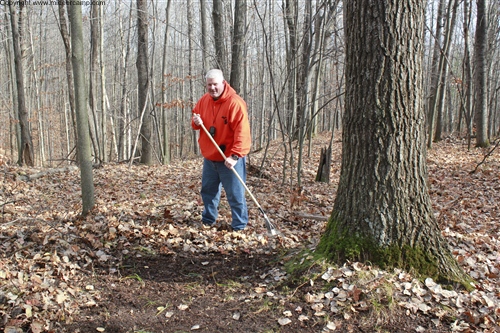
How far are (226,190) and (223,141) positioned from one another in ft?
2.08

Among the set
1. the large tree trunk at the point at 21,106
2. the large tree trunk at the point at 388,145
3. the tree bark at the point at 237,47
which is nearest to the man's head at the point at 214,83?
the large tree trunk at the point at 388,145

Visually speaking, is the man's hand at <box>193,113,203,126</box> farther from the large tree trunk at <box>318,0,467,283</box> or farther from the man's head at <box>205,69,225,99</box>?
the large tree trunk at <box>318,0,467,283</box>

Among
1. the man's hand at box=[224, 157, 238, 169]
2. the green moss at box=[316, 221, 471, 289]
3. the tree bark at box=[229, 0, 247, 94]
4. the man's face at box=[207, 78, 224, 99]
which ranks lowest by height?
the green moss at box=[316, 221, 471, 289]

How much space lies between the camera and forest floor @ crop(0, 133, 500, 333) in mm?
2949

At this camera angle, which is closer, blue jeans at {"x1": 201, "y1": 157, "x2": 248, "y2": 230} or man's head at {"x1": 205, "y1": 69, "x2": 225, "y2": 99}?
man's head at {"x1": 205, "y1": 69, "x2": 225, "y2": 99}

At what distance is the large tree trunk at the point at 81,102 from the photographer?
4496 millimetres

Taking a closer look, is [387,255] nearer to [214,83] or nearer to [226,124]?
[226,124]

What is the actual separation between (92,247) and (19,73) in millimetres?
9184

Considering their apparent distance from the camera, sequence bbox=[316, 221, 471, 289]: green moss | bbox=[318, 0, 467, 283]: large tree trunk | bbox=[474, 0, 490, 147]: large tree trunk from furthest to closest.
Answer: bbox=[474, 0, 490, 147]: large tree trunk → bbox=[316, 221, 471, 289]: green moss → bbox=[318, 0, 467, 283]: large tree trunk

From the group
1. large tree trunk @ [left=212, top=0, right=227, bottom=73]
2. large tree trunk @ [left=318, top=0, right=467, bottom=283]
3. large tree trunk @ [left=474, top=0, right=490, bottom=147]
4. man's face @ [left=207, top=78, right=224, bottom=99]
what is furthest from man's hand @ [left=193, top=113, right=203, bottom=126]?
large tree trunk @ [left=474, top=0, right=490, bottom=147]

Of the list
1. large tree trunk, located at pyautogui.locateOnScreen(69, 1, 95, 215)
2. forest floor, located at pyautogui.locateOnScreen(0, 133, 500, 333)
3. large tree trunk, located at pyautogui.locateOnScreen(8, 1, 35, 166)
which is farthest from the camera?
large tree trunk, located at pyautogui.locateOnScreen(8, 1, 35, 166)

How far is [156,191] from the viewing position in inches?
308

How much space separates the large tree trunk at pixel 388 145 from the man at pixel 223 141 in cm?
157

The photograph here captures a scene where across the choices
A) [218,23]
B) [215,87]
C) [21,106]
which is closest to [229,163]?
[215,87]
